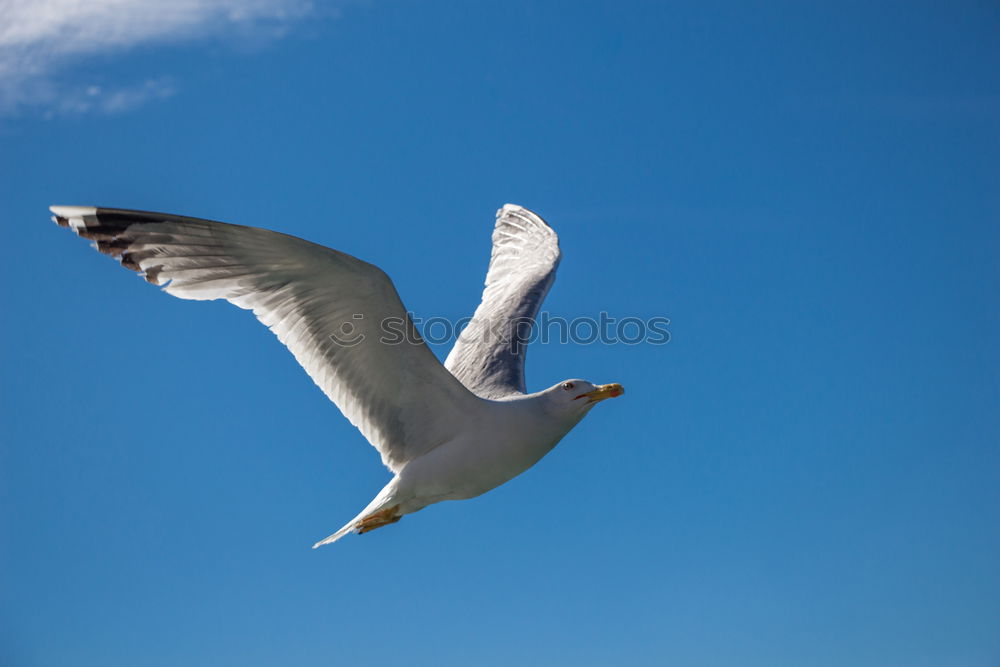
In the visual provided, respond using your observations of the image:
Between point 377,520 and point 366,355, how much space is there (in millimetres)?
1363

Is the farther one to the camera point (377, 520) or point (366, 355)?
point (377, 520)

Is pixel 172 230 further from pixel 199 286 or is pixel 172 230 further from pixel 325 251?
pixel 325 251

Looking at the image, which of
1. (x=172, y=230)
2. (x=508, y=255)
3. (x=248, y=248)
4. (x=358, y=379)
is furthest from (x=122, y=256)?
(x=508, y=255)

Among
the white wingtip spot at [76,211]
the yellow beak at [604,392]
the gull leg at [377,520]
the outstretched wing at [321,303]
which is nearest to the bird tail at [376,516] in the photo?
the gull leg at [377,520]

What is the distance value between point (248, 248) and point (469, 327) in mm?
3474

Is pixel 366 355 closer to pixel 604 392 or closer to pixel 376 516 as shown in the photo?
pixel 376 516

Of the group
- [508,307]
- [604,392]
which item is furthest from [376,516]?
[508,307]

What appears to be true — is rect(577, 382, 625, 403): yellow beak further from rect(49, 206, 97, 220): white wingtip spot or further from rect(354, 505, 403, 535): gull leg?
rect(49, 206, 97, 220): white wingtip spot

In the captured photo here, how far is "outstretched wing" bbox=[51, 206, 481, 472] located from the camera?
758cm

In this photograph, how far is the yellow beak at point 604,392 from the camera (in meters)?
8.46

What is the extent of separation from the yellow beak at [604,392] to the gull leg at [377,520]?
71.3 inches

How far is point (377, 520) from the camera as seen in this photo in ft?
27.4

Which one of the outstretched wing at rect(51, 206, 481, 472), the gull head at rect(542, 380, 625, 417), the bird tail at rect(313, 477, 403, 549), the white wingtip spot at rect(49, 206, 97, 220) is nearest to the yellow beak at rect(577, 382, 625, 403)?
the gull head at rect(542, 380, 625, 417)

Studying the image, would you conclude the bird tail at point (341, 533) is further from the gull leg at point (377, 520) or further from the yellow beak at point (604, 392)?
the yellow beak at point (604, 392)
